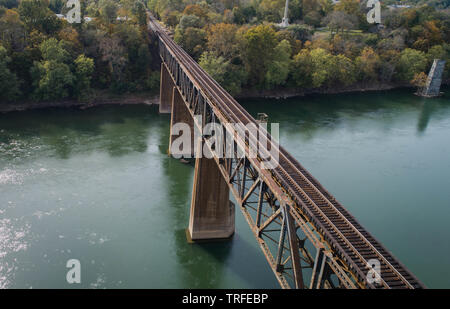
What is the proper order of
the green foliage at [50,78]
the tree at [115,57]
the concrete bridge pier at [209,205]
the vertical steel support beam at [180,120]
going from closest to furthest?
the concrete bridge pier at [209,205], the vertical steel support beam at [180,120], the green foliage at [50,78], the tree at [115,57]

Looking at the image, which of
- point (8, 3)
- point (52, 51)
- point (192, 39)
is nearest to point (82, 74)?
point (52, 51)

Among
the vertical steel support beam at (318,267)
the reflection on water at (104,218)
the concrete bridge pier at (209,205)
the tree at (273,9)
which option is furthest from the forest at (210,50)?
the vertical steel support beam at (318,267)

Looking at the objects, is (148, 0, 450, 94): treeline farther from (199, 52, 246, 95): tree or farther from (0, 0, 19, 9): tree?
(0, 0, 19, 9): tree

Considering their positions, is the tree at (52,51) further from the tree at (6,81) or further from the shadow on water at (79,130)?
the shadow on water at (79,130)

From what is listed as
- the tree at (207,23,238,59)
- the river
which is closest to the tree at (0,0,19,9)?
the river

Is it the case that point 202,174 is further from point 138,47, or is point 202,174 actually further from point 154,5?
point 154,5
